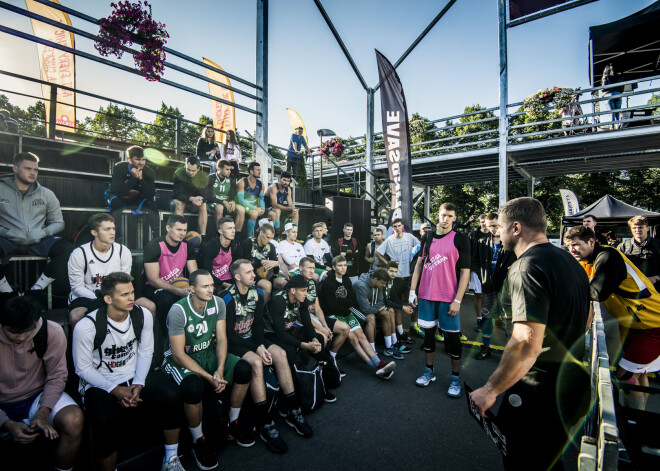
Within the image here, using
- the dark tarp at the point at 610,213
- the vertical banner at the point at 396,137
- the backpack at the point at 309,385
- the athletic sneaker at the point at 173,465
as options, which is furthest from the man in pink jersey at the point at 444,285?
the dark tarp at the point at 610,213

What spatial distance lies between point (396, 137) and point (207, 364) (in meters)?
7.94

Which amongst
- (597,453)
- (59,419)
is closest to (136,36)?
(59,419)

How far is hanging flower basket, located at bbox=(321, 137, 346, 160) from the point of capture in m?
14.6

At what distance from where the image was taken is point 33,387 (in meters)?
2.40

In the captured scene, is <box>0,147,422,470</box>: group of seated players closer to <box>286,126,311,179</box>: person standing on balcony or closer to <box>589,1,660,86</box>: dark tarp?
<box>286,126,311,179</box>: person standing on balcony

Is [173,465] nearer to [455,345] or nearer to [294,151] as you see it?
[455,345]

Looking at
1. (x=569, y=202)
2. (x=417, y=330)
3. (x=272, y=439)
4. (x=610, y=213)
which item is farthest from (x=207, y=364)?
(x=569, y=202)

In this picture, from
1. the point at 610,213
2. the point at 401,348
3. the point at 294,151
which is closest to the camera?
the point at 401,348

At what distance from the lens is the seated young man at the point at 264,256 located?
16.2ft

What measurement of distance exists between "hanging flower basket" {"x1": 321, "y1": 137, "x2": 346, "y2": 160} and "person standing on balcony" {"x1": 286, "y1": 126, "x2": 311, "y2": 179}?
4436 millimetres

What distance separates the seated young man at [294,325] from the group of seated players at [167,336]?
0.04 feet

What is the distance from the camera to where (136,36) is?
5.48 metres

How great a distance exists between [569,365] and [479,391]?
520mm

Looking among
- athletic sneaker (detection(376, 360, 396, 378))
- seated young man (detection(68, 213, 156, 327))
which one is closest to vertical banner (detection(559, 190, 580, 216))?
athletic sneaker (detection(376, 360, 396, 378))
